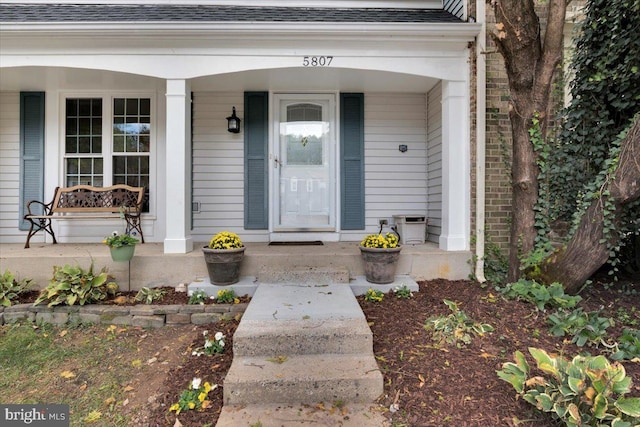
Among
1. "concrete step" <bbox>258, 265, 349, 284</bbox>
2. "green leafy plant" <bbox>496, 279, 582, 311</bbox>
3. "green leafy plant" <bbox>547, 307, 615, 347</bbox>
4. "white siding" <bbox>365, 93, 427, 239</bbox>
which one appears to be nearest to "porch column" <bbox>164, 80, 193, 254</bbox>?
"concrete step" <bbox>258, 265, 349, 284</bbox>

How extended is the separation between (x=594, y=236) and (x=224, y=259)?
3319 millimetres

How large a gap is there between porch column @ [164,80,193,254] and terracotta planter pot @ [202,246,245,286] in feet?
1.89

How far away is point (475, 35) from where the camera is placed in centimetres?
384

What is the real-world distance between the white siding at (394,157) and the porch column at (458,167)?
3.33 feet

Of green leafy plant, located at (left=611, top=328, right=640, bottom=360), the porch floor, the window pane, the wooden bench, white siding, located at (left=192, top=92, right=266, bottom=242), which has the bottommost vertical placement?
green leafy plant, located at (left=611, top=328, right=640, bottom=360)

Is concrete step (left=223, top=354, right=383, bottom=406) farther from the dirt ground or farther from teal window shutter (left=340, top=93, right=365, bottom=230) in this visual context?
teal window shutter (left=340, top=93, right=365, bottom=230)

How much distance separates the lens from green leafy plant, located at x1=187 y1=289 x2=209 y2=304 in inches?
135

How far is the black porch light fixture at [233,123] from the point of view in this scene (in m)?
4.78

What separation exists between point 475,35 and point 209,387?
13.8 feet

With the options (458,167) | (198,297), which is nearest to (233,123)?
(198,297)

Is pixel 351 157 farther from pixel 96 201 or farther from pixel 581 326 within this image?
pixel 96 201

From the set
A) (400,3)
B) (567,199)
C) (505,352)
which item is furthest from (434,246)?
(400,3)

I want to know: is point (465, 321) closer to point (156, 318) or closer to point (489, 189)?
point (489, 189)

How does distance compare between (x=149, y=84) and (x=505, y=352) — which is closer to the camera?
(x=505, y=352)
